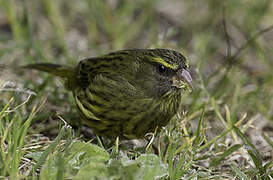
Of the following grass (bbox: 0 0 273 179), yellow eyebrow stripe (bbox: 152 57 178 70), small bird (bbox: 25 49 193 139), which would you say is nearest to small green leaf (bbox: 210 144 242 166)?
grass (bbox: 0 0 273 179)

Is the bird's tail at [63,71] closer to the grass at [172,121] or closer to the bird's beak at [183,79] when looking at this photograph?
the grass at [172,121]

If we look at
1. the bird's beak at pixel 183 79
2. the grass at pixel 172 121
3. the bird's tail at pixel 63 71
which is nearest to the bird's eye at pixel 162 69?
the bird's beak at pixel 183 79

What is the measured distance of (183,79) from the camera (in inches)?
142

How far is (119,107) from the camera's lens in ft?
12.2

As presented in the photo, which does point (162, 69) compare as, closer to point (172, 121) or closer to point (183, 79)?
point (183, 79)

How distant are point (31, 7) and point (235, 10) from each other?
10.7 ft

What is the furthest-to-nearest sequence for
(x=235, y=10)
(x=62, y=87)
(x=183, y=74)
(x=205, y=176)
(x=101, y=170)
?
(x=235, y=10)
(x=62, y=87)
(x=183, y=74)
(x=205, y=176)
(x=101, y=170)

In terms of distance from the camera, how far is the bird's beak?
357 centimetres

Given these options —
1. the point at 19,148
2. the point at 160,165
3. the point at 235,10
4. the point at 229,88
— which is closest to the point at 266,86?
the point at 229,88

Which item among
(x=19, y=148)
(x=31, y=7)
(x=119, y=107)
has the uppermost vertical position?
(x=31, y=7)

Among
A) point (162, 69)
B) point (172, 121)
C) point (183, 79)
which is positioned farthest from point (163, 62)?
point (172, 121)

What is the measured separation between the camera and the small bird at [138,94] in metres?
3.68

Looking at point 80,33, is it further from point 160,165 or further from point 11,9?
point 160,165

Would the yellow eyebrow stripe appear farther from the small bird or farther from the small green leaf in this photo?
the small green leaf
